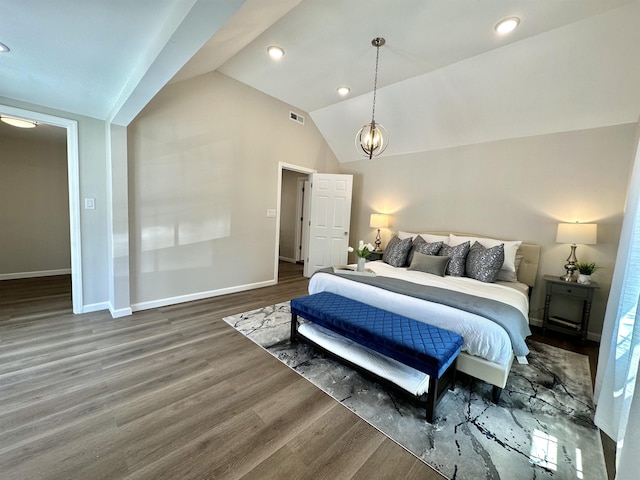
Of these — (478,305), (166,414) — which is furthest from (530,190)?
(166,414)

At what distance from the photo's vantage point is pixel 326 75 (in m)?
3.37

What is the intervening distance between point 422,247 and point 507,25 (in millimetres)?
2404

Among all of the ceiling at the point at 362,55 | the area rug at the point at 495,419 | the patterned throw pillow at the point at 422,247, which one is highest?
the ceiling at the point at 362,55

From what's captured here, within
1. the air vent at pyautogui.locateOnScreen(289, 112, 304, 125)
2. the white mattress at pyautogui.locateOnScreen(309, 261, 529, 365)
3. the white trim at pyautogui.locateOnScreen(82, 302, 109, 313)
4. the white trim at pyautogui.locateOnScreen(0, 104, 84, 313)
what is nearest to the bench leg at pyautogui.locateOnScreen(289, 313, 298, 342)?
the white mattress at pyautogui.locateOnScreen(309, 261, 529, 365)

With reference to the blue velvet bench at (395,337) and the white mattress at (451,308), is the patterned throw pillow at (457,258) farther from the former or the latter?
the blue velvet bench at (395,337)

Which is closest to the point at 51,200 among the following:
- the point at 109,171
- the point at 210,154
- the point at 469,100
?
the point at 109,171

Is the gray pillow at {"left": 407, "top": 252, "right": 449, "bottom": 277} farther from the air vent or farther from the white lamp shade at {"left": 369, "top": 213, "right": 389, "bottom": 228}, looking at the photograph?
the air vent

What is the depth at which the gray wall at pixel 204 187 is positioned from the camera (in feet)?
10.3

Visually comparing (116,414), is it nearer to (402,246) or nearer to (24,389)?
(24,389)

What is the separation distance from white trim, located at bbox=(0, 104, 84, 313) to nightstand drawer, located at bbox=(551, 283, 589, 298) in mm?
5483

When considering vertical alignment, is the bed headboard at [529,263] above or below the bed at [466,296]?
above

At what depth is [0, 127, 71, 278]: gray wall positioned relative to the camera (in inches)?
163

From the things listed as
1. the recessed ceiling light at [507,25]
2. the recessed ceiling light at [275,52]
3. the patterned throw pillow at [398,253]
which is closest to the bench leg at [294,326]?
the patterned throw pillow at [398,253]

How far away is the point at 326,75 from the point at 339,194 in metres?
2.05
